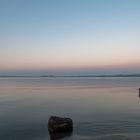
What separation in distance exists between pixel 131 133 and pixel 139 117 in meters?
10.1

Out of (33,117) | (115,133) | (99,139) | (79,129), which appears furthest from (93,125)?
(33,117)

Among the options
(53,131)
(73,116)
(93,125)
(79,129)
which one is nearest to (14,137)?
(53,131)

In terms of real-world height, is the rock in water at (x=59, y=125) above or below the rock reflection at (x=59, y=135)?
above

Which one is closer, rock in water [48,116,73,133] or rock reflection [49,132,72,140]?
rock reflection [49,132,72,140]

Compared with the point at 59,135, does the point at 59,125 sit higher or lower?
higher

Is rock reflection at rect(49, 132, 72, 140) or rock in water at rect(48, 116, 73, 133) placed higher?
rock in water at rect(48, 116, 73, 133)

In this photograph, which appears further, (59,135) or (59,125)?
(59,125)

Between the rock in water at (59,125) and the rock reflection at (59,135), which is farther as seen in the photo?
the rock in water at (59,125)

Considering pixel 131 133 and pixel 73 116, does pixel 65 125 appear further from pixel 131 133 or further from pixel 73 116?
pixel 73 116

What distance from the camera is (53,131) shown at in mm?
26688

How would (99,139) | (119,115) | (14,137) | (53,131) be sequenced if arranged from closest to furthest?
(99,139) → (14,137) → (53,131) → (119,115)

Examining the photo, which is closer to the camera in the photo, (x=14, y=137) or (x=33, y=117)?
(x=14, y=137)

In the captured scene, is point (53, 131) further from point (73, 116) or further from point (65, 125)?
point (73, 116)

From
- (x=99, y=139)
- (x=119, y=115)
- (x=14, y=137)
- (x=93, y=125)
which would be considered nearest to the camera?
(x=99, y=139)
